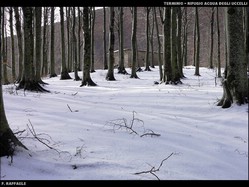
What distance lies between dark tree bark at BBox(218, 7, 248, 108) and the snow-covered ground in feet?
0.84

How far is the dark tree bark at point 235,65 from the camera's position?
19.4 ft

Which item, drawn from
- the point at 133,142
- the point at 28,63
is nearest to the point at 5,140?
the point at 133,142

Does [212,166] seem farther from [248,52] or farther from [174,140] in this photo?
[248,52]

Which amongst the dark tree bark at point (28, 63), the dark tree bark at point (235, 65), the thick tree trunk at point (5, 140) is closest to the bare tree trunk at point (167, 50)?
the dark tree bark at point (28, 63)

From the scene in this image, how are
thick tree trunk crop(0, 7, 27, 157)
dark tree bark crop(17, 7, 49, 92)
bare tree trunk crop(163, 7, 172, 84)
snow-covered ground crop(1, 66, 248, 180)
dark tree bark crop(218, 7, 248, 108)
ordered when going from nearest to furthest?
snow-covered ground crop(1, 66, 248, 180), thick tree trunk crop(0, 7, 27, 157), dark tree bark crop(218, 7, 248, 108), dark tree bark crop(17, 7, 49, 92), bare tree trunk crop(163, 7, 172, 84)

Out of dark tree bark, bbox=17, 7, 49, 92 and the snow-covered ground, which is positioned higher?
dark tree bark, bbox=17, 7, 49, 92

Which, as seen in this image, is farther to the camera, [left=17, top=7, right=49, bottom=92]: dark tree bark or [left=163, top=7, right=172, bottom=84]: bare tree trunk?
[left=163, top=7, right=172, bottom=84]: bare tree trunk

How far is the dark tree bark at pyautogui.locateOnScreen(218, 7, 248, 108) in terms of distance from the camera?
590 cm

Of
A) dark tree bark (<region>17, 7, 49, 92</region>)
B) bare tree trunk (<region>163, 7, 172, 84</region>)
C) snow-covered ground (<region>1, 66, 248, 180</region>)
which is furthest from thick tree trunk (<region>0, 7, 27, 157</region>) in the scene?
bare tree trunk (<region>163, 7, 172, 84</region>)

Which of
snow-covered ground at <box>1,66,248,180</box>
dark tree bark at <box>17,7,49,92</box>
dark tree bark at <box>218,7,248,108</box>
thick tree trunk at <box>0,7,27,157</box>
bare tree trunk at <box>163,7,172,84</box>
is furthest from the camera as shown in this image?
bare tree trunk at <box>163,7,172,84</box>

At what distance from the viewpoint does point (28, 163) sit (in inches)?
155

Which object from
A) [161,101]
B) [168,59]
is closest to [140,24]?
[168,59]

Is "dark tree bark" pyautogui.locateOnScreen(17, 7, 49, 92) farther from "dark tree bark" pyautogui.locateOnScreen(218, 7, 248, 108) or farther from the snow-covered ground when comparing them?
"dark tree bark" pyautogui.locateOnScreen(218, 7, 248, 108)

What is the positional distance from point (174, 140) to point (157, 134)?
31 cm
